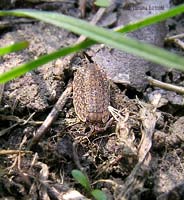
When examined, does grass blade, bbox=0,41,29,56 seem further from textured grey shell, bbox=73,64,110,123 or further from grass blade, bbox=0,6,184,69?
textured grey shell, bbox=73,64,110,123

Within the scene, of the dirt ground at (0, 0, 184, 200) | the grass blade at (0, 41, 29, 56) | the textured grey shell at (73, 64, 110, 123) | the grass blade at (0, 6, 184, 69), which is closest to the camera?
the grass blade at (0, 6, 184, 69)

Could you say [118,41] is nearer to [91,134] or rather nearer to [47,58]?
[47,58]

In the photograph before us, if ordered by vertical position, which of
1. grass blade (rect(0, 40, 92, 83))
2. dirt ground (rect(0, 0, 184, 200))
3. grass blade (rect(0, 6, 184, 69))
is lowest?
dirt ground (rect(0, 0, 184, 200))

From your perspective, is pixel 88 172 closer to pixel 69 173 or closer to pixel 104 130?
pixel 69 173

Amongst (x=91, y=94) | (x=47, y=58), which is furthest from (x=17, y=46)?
(x=91, y=94)

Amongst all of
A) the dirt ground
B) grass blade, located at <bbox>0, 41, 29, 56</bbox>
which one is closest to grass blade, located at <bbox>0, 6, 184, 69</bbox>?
grass blade, located at <bbox>0, 41, 29, 56</bbox>

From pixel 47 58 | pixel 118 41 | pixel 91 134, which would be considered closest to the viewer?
pixel 118 41
